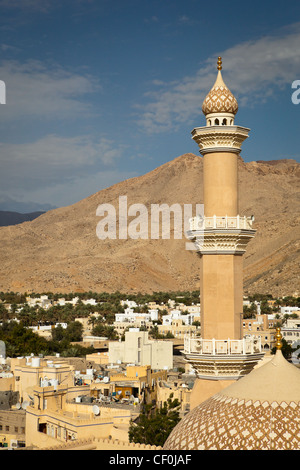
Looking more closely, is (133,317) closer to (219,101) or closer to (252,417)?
(219,101)

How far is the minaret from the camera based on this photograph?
1073cm

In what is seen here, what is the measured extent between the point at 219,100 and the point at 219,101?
0.02m

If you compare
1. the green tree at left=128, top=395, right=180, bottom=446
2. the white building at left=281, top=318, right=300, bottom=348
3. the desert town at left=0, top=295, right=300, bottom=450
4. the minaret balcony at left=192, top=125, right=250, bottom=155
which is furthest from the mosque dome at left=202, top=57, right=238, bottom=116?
the white building at left=281, top=318, right=300, bottom=348

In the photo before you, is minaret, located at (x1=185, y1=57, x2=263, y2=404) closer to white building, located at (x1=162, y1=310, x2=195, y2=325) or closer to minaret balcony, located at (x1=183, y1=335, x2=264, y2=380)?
minaret balcony, located at (x1=183, y1=335, x2=264, y2=380)

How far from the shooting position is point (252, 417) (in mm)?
7348

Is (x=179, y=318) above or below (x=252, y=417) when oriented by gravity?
above

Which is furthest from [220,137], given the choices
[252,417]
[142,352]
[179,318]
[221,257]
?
[179,318]

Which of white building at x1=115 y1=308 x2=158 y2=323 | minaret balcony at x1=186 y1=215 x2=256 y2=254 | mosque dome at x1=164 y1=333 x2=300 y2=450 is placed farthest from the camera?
white building at x1=115 y1=308 x2=158 y2=323

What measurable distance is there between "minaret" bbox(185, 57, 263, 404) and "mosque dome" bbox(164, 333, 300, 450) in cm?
269

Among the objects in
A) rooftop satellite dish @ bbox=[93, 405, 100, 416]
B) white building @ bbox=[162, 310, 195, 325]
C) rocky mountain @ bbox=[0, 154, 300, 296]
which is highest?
rocky mountain @ bbox=[0, 154, 300, 296]

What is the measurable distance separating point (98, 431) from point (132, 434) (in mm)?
721
